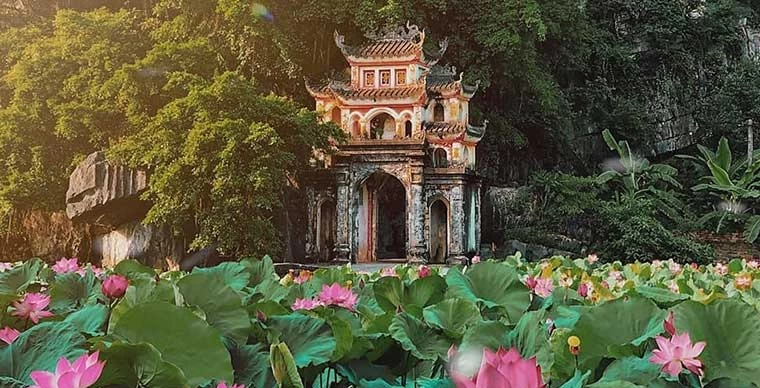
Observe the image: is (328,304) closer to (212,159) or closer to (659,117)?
(212,159)

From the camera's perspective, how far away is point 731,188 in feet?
54.4

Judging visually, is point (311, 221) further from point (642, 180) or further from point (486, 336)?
point (486, 336)

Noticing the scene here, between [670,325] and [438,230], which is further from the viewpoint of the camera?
[438,230]

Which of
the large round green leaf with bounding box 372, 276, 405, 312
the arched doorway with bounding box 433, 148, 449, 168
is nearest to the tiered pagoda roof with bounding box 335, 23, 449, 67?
the arched doorway with bounding box 433, 148, 449, 168

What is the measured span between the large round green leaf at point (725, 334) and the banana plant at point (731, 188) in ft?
53.5

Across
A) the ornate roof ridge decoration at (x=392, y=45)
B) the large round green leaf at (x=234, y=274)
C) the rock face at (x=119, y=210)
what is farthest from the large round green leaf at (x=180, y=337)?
the ornate roof ridge decoration at (x=392, y=45)

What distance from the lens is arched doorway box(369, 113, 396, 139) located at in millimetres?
13609

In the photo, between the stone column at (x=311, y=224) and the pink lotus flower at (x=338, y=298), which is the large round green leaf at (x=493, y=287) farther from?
the stone column at (x=311, y=224)

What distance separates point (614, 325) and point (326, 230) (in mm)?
12616

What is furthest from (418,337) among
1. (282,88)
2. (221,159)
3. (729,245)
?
(729,245)

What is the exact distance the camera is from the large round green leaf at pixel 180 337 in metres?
1.05

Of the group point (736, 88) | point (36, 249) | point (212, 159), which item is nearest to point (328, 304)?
point (212, 159)

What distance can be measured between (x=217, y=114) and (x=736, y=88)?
14.0 m

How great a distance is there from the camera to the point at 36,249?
45.1 feet
